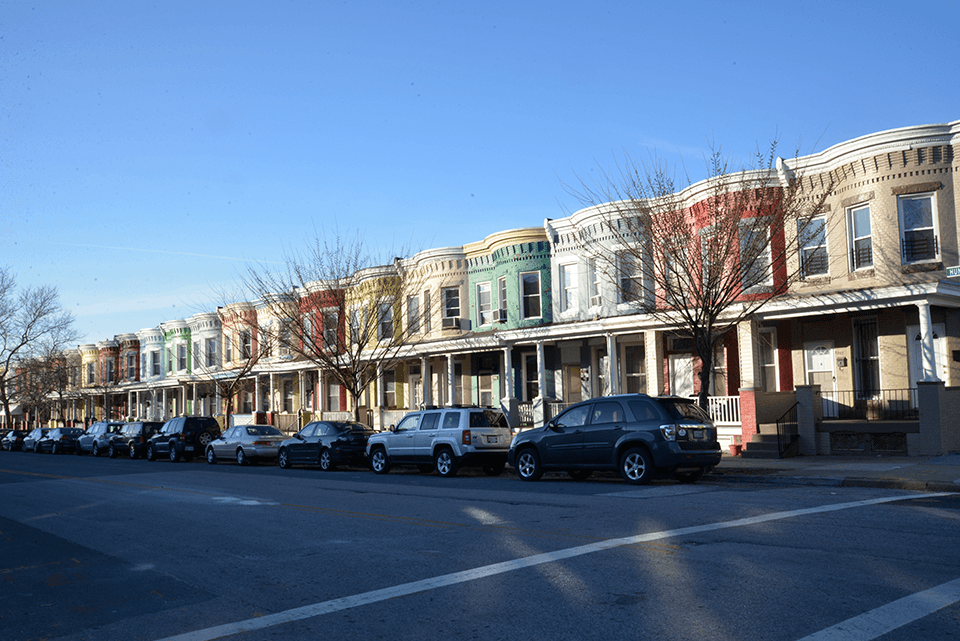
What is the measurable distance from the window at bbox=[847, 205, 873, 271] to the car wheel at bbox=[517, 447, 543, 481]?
10.1 m

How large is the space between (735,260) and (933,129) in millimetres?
5872

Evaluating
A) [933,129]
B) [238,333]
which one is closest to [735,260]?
[933,129]

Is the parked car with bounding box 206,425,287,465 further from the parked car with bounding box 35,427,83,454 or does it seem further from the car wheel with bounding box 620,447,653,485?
the parked car with bounding box 35,427,83,454

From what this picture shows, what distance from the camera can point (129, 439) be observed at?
34.8 m

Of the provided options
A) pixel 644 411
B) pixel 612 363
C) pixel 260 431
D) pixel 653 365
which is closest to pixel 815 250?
pixel 653 365

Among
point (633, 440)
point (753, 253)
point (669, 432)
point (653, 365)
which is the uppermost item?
point (753, 253)

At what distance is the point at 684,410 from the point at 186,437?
843 inches

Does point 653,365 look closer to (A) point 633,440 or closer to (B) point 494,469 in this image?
(B) point 494,469

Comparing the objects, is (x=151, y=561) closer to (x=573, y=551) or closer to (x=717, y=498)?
(x=573, y=551)

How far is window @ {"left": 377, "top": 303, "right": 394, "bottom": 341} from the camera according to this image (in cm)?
3183

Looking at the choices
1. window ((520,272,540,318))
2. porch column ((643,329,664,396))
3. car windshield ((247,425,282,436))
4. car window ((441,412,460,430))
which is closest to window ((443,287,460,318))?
window ((520,272,540,318))

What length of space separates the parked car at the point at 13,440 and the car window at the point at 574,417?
145ft

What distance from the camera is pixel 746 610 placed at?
19.7ft

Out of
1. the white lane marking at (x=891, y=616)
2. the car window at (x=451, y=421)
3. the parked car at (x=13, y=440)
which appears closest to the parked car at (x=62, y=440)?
the parked car at (x=13, y=440)
